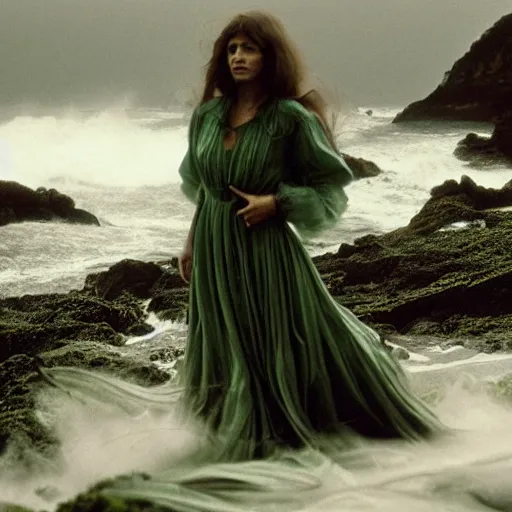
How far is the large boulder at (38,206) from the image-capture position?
2.98m

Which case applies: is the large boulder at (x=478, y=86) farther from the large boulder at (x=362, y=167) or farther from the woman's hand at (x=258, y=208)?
the woman's hand at (x=258, y=208)

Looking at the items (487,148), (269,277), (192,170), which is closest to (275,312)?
(269,277)

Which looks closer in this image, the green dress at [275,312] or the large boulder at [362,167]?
the green dress at [275,312]

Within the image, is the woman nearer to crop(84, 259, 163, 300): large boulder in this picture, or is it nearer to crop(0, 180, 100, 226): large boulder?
crop(84, 259, 163, 300): large boulder

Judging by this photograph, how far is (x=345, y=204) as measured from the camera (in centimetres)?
160

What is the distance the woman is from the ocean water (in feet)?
0.32

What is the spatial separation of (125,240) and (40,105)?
668mm

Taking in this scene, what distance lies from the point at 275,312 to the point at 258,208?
0.22 m

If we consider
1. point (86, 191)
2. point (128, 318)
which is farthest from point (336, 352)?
point (86, 191)

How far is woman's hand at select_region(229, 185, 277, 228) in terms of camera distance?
5.00 feet

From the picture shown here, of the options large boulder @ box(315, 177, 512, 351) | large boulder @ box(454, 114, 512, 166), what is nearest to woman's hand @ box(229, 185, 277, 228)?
large boulder @ box(315, 177, 512, 351)

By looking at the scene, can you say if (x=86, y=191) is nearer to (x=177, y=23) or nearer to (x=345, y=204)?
(x=177, y=23)

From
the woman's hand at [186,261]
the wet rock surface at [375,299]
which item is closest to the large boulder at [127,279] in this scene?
the wet rock surface at [375,299]

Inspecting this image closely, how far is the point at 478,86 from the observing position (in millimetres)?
3336
